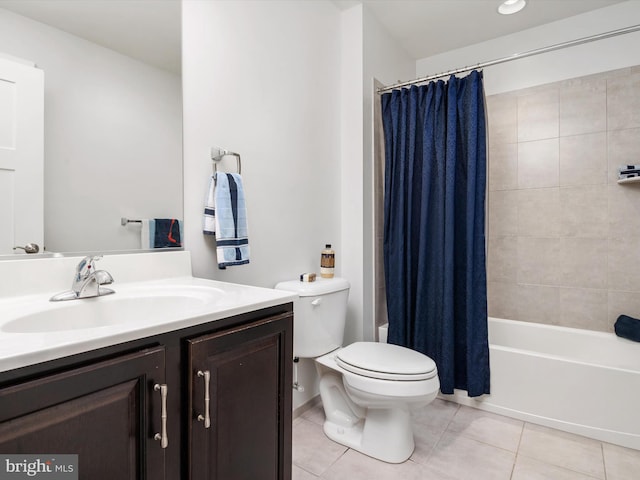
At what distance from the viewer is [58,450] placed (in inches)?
23.8

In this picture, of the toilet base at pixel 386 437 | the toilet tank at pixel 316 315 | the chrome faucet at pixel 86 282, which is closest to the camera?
the chrome faucet at pixel 86 282

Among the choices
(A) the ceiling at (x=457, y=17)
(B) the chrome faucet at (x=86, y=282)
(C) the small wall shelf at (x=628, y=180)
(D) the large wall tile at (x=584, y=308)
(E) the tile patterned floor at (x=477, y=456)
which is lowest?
(E) the tile patterned floor at (x=477, y=456)

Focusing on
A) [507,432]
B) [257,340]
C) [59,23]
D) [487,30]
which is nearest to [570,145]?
[487,30]

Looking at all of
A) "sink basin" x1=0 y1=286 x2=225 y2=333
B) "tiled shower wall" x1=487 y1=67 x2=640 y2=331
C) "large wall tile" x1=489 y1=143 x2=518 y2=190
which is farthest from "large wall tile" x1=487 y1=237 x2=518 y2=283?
"sink basin" x1=0 y1=286 x2=225 y2=333

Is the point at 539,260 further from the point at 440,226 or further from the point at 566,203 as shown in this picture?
the point at 440,226

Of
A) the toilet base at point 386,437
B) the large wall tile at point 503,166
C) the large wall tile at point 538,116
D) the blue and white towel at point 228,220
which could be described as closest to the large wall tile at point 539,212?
the large wall tile at point 503,166

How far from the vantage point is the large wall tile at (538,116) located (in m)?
2.46

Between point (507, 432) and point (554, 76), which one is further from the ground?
point (554, 76)

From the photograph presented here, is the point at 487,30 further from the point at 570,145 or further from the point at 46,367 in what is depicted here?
the point at 46,367

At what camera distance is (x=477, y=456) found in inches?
64.9

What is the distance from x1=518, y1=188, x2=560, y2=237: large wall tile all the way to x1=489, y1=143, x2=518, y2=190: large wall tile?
112 mm

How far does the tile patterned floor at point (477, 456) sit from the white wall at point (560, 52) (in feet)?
7.38

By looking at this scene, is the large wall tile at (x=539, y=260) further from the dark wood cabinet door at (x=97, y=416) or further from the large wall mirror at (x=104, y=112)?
the dark wood cabinet door at (x=97, y=416)

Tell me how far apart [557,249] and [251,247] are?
6.88ft
